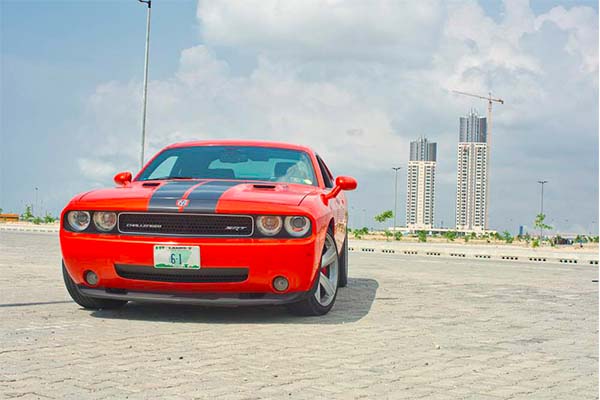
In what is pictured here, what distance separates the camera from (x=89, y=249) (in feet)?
20.0

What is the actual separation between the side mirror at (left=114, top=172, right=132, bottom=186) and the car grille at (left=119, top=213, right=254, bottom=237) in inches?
47.9

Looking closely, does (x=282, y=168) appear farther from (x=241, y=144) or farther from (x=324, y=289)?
(x=324, y=289)

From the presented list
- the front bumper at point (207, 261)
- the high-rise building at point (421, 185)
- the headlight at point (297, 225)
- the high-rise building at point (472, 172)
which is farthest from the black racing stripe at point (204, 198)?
the high-rise building at point (421, 185)

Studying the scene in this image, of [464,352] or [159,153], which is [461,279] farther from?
[464,352]

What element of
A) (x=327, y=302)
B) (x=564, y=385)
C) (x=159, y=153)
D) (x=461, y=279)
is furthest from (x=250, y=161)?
(x=461, y=279)

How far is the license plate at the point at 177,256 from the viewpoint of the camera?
5.89 m

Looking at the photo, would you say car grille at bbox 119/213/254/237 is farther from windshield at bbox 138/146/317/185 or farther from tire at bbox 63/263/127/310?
windshield at bbox 138/146/317/185

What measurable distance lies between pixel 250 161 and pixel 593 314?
3738 millimetres

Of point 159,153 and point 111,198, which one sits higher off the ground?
point 159,153

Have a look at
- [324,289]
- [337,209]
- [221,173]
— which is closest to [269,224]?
[324,289]

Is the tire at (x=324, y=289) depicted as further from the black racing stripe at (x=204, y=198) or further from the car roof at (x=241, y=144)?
the car roof at (x=241, y=144)

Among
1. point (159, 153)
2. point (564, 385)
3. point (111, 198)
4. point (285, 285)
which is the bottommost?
point (564, 385)

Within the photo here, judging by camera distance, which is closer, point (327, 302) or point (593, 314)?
point (327, 302)

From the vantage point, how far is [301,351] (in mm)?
4949
